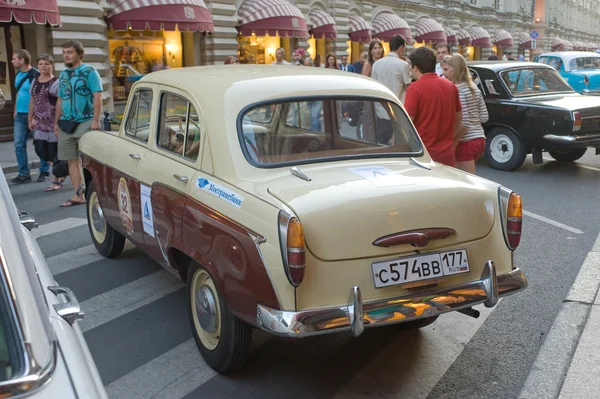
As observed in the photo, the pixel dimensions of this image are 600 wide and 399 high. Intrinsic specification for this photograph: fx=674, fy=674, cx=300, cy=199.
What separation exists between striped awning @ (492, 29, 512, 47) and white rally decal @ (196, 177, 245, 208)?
47.6 metres

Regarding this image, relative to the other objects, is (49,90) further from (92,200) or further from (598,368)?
(598,368)

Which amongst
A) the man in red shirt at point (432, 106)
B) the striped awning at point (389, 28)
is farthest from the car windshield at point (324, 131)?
the striped awning at point (389, 28)

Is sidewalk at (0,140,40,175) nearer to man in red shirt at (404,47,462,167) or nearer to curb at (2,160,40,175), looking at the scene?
curb at (2,160,40,175)

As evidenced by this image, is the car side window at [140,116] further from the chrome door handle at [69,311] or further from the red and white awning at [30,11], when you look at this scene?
the red and white awning at [30,11]

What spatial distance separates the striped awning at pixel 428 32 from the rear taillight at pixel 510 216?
107ft

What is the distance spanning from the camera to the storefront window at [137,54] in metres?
18.9

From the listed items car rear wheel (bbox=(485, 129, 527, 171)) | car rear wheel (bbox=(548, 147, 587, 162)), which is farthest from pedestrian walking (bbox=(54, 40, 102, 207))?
car rear wheel (bbox=(548, 147, 587, 162))

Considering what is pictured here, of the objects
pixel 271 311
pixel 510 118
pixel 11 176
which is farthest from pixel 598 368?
pixel 11 176

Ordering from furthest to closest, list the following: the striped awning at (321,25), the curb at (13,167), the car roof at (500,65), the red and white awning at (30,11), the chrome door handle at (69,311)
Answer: the striped awning at (321,25) → the red and white awning at (30,11) → the curb at (13,167) → the car roof at (500,65) → the chrome door handle at (69,311)

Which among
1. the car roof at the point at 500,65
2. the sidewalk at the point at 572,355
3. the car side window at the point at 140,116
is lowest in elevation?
the sidewalk at the point at 572,355

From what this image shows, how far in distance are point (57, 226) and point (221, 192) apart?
4253 mm

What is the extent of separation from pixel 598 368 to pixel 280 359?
73.5 inches

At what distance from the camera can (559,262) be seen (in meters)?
6.11

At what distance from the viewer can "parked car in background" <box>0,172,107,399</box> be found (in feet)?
5.49
